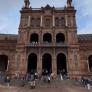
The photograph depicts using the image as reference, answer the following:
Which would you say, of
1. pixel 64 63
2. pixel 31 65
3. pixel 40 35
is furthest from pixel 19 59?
pixel 64 63

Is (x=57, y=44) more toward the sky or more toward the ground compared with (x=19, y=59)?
more toward the sky

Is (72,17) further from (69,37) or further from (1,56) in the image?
(1,56)

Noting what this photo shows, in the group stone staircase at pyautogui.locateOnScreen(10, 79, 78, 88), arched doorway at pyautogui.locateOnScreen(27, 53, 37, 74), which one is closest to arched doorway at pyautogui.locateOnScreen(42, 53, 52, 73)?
arched doorway at pyautogui.locateOnScreen(27, 53, 37, 74)

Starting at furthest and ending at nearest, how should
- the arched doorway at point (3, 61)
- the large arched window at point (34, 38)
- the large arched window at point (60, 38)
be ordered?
the large arched window at point (60, 38), the large arched window at point (34, 38), the arched doorway at point (3, 61)

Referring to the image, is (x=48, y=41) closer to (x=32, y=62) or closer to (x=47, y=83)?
(x=32, y=62)

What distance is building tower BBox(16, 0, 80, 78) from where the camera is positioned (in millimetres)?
39156

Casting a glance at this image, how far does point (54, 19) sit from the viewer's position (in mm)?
43156

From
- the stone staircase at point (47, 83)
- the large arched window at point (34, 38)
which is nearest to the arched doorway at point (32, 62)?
the large arched window at point (34, 38)

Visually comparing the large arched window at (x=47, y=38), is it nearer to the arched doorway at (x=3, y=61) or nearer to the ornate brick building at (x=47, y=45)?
the ornate brick building at (x=47, y=45)

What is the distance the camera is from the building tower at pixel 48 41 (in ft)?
128

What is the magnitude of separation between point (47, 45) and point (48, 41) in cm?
422

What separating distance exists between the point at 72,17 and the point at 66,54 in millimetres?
8230

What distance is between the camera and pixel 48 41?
44.0 meters

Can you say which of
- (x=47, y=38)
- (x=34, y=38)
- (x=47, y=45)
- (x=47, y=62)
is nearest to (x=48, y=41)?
(x=47, y=38)
